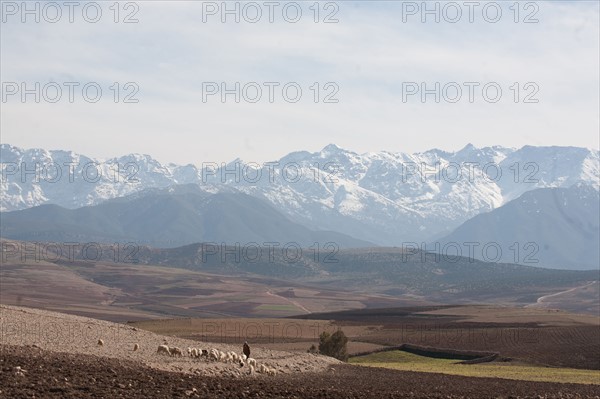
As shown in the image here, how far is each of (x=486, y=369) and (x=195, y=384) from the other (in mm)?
43789

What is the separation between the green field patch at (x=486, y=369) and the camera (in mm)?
72812

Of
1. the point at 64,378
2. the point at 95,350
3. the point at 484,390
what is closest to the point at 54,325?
the point at 95,350

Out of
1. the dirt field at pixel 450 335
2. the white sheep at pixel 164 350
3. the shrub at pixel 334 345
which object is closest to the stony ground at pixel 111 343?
the white sheep at pixel 164 350

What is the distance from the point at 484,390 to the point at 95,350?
21.7m

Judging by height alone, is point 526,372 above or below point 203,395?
below

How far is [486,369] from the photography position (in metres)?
82.1

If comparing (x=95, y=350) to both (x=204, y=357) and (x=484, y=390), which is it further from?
(x=484, y=390)

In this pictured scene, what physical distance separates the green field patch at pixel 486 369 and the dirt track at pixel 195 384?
9866 millimetres

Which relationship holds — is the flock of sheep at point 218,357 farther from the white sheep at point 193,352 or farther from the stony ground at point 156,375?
the stony ground at point 156,375

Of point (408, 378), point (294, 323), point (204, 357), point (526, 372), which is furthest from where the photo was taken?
point (294, 323)

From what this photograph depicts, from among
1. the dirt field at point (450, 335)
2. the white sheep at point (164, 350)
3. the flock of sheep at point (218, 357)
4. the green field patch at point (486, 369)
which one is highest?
the white sheep at point (164, 350)

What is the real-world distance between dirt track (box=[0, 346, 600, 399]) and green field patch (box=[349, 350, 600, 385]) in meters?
9.87

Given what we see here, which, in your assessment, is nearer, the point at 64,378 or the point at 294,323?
the point at 64,378

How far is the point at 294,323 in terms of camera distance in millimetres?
158875
